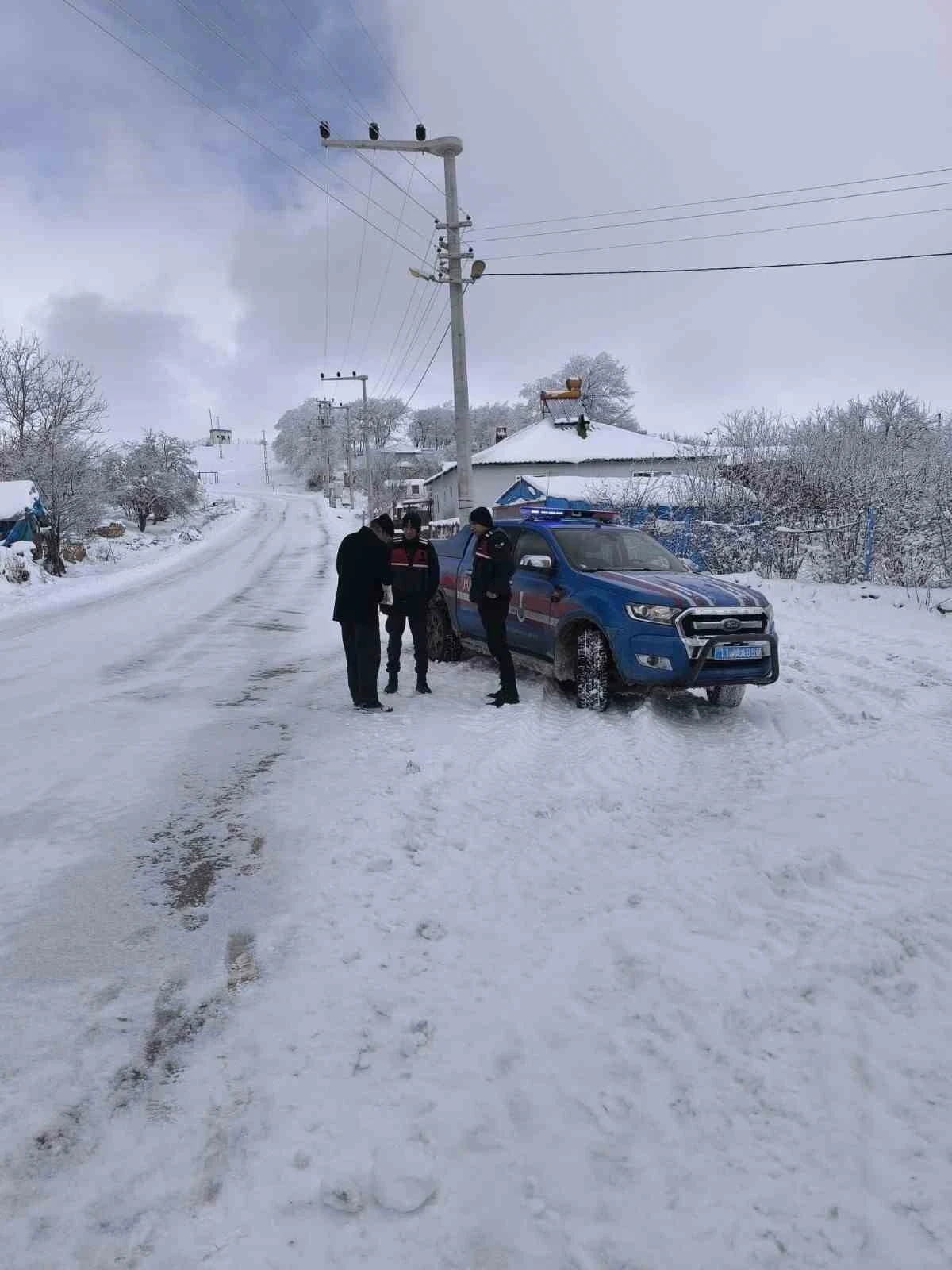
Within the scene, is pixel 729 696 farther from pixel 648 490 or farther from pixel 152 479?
pixel 152 479

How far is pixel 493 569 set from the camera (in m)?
6.94

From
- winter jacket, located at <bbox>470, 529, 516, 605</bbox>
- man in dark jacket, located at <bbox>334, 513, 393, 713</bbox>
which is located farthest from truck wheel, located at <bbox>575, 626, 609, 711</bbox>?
man in dark jacket, located at <bbox>334, 513, 393, 713</bbox>

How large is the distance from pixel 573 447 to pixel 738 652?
36.2 m

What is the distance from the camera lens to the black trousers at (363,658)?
21.7 ft

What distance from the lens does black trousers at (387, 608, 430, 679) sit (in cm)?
738

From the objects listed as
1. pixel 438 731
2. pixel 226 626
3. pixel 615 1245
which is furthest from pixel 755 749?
pixel 226 626

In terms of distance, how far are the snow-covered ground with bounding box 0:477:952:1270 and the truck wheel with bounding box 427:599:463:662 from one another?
333cm

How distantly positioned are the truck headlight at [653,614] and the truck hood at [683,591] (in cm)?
4

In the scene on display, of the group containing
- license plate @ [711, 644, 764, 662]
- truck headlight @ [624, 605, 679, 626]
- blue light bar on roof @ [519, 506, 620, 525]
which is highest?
blue light bar on roof @ [519, 506, 620, 525]

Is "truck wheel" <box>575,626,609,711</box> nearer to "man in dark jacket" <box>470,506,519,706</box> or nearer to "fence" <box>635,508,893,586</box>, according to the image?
"man in dark jacket" <box>470,506,519,706</box>

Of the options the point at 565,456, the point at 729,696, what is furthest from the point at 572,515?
the point at 565,456

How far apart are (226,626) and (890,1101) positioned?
1112 centimetres

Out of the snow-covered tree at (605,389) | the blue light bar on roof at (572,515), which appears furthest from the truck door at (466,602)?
the snow-covered tree at (605,389)

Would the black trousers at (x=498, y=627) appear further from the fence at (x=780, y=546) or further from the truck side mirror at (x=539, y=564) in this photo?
the fence at (x=780, y=546)
